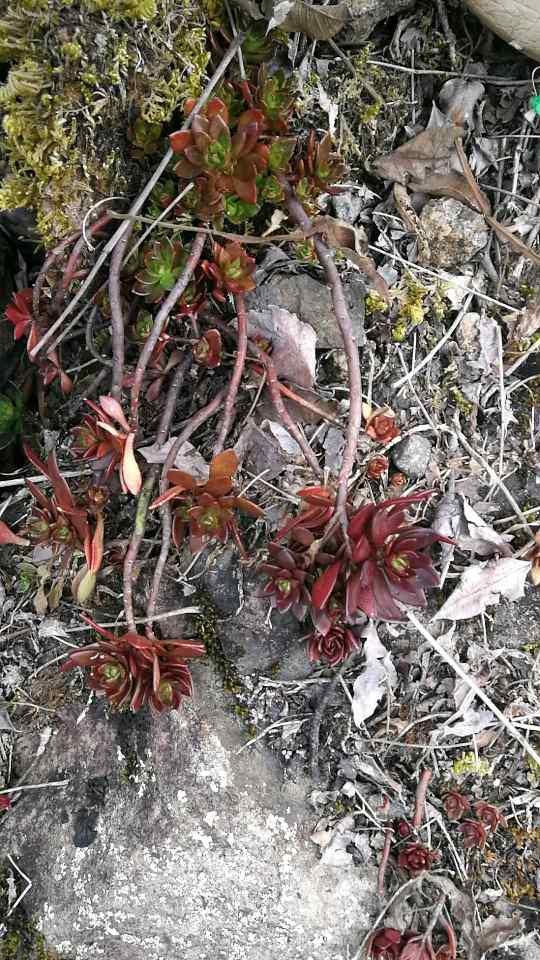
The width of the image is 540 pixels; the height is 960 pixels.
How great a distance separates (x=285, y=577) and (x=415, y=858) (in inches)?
41.8

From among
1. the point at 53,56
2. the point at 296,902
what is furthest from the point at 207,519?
the point at 53,56

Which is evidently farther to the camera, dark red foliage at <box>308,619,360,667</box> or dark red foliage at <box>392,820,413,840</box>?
dark red foliage at <box>392,820,413,840</box>

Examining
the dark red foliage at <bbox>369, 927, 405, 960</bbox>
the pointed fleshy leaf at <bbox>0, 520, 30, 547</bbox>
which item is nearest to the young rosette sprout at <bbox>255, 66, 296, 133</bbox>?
the pointed fleshy leaf at <bbox>0, 520, 30, 547</bbox>

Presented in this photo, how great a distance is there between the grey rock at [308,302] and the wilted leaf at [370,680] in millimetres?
1023

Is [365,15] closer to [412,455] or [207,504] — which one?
[412,455]

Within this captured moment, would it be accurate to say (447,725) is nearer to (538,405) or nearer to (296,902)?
(296,902)

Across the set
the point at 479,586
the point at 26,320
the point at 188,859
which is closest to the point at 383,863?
the point at 188,859

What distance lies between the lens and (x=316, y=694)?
9.02 feet

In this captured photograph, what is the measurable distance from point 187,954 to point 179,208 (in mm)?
2510

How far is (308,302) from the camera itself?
2801 mm

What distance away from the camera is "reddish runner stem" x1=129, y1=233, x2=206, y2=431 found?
8.34 ft

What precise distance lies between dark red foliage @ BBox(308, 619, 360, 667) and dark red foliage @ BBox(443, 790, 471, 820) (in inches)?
26.2

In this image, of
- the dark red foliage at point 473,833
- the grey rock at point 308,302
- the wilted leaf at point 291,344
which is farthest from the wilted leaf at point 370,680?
the grey rock at point 308,302

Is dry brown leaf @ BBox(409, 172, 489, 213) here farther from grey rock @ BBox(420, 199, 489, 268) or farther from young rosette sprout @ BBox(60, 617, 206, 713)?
young rosette sprout @ BBox(60, 617, 206, 713)
